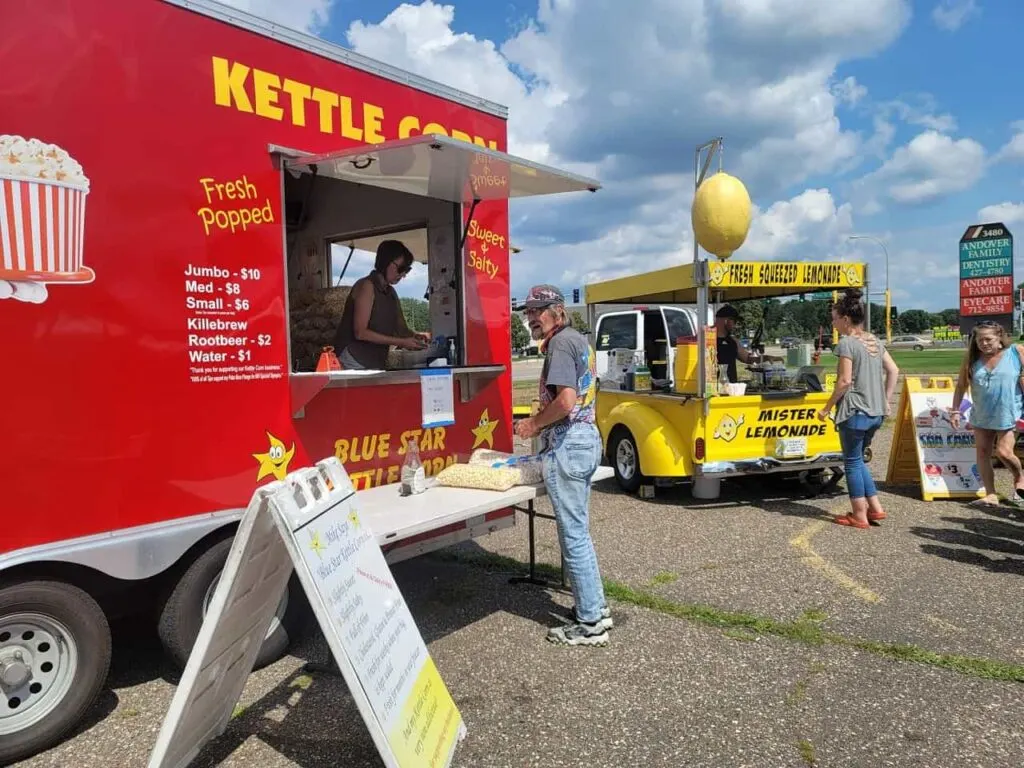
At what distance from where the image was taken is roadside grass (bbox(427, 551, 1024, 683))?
3561mm

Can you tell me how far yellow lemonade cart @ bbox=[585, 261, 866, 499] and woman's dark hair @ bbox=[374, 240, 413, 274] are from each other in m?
2.57

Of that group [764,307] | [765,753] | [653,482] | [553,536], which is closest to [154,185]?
[765,753]

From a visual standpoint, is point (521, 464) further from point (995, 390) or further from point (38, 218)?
point (995, 390)

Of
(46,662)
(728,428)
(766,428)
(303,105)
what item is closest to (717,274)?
(728,428)

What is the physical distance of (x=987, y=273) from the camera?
16.2m

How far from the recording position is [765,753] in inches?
114

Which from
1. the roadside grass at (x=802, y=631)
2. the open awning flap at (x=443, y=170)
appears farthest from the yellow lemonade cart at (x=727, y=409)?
the open awning flap at (x=443, y=170)

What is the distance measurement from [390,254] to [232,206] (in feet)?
4.92

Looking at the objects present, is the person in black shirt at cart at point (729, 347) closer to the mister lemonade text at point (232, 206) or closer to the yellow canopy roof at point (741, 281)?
the yellow canopy roof at point (741, 281)

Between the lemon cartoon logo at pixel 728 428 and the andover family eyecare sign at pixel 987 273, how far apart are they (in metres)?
12.2

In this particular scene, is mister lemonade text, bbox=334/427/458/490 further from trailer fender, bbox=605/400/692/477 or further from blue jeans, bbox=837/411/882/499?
blue jeans, bbox=837/411/882/499

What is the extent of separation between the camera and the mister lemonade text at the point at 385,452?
4156 millimetres

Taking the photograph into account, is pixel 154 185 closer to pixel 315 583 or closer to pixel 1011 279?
pixel 315 583

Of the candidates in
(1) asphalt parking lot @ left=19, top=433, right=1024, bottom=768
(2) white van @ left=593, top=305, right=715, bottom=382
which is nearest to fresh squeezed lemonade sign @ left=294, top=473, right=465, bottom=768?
(1) asphalt parking lot @ left=19, top=433, right=1024, bottom=768
